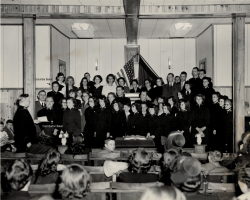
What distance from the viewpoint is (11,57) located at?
330 inches

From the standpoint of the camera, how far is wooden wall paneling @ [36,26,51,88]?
26.8 ft

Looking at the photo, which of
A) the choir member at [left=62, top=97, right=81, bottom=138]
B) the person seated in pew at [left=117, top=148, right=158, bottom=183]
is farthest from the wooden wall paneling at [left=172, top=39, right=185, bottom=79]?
the person seated in pew at [left=117, top=148, right=158, bottom=183]

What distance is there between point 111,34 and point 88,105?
4.14 m

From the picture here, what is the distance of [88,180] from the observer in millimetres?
1967

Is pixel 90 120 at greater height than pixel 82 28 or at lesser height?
lesser

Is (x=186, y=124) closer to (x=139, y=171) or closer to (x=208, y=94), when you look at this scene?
(x=208, y=94)

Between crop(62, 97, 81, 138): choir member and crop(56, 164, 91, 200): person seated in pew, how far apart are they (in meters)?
3.90

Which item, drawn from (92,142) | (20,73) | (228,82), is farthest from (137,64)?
(92,142)

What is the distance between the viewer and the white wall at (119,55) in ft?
34.4

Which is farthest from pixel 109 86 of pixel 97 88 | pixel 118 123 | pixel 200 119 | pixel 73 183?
pixel 73 183

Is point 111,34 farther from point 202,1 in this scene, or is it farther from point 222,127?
point 222,127

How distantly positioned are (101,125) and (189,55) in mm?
5720

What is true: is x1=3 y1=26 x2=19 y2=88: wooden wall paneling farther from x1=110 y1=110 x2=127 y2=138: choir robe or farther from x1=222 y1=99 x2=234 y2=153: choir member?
x1=222 y1=99 x2=234 y2=153: choir member

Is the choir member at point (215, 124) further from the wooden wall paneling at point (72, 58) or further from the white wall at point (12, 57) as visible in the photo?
the wooden wall paneling at point (72, 58)
